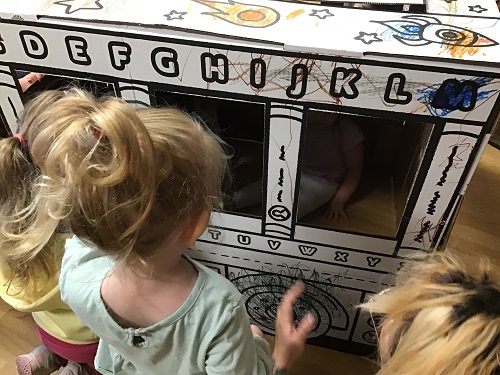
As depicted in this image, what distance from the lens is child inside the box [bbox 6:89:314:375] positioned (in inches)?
16.4

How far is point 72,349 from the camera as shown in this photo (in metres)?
0.83

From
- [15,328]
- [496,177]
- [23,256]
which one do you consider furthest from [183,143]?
[496,177]

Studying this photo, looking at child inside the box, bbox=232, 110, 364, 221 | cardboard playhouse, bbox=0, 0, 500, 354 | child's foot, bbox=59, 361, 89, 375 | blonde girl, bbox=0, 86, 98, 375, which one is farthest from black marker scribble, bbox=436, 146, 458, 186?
child's foot, bbox=59, 361, 89, 375

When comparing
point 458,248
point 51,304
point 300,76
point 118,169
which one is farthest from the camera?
point 458,248

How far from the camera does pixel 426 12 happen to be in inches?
21.5

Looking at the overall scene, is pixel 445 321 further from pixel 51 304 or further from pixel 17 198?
pixel 51 304

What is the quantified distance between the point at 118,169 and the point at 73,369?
0.63m

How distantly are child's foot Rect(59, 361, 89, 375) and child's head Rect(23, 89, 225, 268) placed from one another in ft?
1.64

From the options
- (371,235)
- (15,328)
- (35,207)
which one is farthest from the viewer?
(15,328)

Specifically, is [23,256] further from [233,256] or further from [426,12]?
[426,12]

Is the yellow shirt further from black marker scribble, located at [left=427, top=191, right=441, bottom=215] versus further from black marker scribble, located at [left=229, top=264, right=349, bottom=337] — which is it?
black marker scribble, located at [left=427, top=191, right=441, bottom=215]

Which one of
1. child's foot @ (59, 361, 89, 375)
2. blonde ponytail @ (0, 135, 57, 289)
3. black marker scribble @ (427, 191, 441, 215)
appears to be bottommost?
child's foot @ (59, 361, 89, 375)

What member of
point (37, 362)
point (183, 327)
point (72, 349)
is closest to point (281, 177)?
point (183, 327)

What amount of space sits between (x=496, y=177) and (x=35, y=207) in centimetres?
103
